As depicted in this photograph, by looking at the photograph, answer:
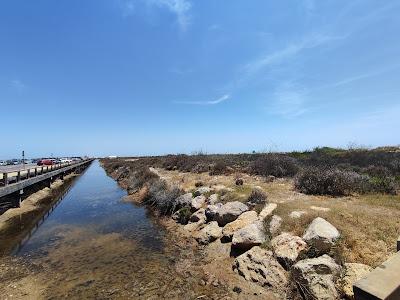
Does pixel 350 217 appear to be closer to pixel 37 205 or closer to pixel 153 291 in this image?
pixel 153 291

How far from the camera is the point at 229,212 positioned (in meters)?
10.6

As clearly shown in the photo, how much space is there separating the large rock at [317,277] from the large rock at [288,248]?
49 cm

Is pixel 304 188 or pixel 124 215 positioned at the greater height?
pixel 304 188

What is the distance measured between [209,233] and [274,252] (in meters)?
3.16

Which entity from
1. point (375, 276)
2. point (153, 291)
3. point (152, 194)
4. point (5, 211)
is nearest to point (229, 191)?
point (152, 194)

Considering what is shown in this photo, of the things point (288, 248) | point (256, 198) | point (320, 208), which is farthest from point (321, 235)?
point (256, 198)

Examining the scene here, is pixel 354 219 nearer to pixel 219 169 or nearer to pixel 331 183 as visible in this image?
pixel 331 183

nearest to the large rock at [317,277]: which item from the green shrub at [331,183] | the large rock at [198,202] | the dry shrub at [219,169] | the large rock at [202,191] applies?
the green shrub at [331,183]

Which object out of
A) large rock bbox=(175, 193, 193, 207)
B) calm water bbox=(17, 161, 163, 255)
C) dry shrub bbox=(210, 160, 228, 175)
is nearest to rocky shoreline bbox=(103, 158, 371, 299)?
calm water bbox=(17, 161, 163, 255)

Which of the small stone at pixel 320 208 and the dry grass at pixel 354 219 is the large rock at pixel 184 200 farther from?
the small stone at pixel 320 208

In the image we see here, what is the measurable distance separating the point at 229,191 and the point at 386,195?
21.2 ft

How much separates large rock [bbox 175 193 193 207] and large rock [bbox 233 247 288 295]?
6.46 metres

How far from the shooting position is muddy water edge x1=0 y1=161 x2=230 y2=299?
696cm

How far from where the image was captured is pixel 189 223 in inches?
490
